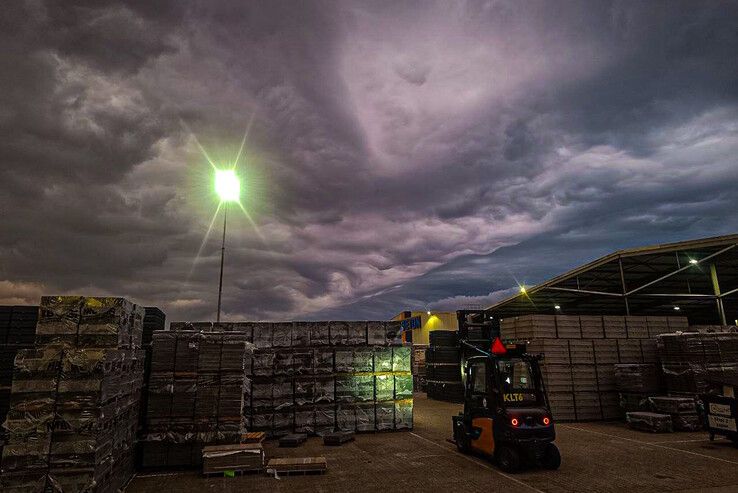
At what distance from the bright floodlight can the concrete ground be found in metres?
11.7

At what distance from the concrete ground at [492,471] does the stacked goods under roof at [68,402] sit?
6.77ft

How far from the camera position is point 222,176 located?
69.5 feet

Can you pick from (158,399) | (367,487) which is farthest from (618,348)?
(158,399)

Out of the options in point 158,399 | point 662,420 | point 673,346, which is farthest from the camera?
point 673,346

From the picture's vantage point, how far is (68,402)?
24.5 feet

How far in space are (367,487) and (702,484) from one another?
22.2 feet

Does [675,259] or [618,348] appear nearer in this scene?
[618,348]

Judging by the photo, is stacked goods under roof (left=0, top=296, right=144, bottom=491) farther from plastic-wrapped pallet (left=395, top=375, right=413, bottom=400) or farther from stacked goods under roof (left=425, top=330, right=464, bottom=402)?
stacked goods under roof (left=425, top=330, right=464, bottom=402)

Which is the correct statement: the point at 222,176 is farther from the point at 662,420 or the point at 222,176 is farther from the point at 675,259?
the point at 675,259

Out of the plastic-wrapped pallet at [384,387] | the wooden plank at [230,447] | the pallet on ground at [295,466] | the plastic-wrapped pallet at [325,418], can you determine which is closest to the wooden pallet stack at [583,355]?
the plastic-wrapped pallet at [384,387]

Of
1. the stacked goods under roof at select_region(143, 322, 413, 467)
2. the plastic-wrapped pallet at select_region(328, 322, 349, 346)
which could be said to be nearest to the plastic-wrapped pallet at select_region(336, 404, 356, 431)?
the stacked goods under roof at select_region(143, 322, 413, 467)

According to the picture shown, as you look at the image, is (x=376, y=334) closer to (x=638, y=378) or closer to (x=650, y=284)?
(x=638, y=378)

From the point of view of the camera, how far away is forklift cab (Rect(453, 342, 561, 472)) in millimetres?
9414

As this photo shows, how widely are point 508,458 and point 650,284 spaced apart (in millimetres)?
16429
